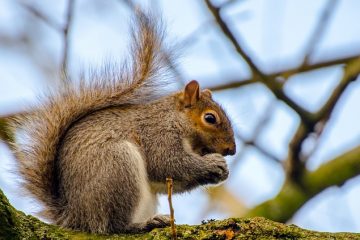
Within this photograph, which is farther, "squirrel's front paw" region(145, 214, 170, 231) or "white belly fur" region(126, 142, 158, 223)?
"white belly fur" region(126, 142, 158, 223)

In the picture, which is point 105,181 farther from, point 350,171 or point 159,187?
point 350,171

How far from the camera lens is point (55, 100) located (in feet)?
9.68

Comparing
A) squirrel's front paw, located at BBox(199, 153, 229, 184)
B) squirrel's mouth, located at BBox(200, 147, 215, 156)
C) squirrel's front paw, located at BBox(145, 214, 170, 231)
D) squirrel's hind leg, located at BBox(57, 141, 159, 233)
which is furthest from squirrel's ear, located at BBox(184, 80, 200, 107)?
squirrel's front paw, located at BBox(145, 214, 170, 231)

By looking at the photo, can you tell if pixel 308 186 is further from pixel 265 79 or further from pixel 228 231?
pixel 228 231

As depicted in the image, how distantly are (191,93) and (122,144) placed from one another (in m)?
0.75

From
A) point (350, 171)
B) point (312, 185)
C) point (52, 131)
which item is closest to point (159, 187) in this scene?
point (52, 131)

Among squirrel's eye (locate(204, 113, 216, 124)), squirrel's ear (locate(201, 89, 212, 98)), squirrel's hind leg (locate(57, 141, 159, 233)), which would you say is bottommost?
squirrel's hind leg (locate(57, 141, 159, 233))

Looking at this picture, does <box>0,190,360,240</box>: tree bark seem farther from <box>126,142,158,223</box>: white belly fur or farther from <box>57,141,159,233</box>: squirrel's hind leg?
<box>126,142,158,223</box>: white belly fur

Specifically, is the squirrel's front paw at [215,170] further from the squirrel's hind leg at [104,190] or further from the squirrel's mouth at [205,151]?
the squirrel's hind leg at [104,190]

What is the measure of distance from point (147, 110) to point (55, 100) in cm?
48

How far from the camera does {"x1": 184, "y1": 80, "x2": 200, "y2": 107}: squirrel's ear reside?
11.1ft

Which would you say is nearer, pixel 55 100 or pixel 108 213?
pixel 108 213

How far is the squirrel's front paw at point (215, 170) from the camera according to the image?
3062mm

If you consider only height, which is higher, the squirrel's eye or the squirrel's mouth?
the squirrel's eye
